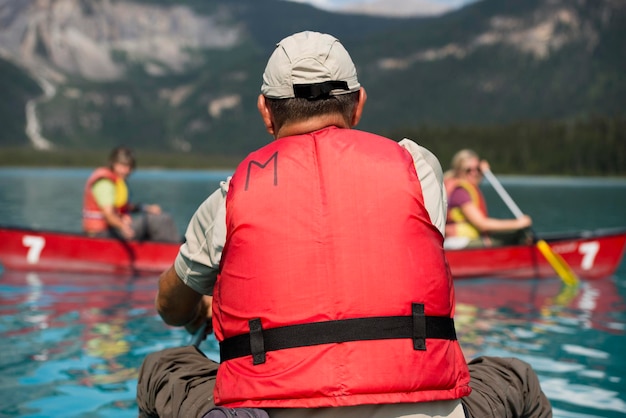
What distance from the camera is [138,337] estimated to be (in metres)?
7.93

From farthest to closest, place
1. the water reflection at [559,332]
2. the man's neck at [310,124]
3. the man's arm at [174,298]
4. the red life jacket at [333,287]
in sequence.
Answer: the water reflection at [559,332] < the man's arm at [174,298] < the man's neck at [310,124] < the red life jacket at [333,287]

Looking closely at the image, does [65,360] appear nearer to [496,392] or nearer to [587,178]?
[496,392]

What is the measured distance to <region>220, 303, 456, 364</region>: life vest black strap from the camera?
99.2 inches

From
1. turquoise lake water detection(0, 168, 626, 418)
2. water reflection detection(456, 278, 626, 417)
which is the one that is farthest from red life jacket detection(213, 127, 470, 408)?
water reflection detection(456, 278, 626, 417)

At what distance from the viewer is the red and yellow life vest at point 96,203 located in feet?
40.5

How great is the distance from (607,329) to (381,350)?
23.5ft

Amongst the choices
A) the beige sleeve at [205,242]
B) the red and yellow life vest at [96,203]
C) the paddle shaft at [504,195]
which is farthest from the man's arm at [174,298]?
the paddle shaft at [504,195]

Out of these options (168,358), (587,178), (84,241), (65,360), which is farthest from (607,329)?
(587,178)

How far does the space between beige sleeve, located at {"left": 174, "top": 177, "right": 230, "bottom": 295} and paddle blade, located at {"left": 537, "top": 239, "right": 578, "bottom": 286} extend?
36.1 ft

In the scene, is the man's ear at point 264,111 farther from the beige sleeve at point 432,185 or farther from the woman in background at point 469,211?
the woman in background at point 469,211

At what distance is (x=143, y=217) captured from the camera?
511 inches

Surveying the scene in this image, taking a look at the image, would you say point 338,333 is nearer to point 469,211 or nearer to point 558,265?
point 469,211

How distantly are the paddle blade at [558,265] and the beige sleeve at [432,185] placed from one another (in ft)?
35.2

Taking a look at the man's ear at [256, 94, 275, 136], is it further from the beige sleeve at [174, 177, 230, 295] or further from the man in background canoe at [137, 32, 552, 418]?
the beige sleeve at [174, 177, 230, 295]
